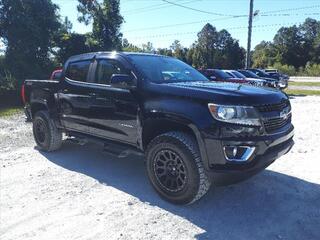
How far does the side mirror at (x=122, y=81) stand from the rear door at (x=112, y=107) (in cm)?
9

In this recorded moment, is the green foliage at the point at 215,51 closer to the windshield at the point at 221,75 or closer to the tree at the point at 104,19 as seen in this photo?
the tree at the point at 104,19

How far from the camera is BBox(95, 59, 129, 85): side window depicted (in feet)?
18.1

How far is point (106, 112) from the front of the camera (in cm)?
559

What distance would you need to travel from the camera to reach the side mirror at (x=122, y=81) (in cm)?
498

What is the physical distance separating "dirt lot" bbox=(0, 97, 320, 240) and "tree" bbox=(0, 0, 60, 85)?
13.6m

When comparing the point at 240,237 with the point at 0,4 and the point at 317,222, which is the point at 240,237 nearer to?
the point at 317,222

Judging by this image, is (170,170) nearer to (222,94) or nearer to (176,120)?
(176,120)

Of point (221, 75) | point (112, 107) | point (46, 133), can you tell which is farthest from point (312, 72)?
point (112, 107)

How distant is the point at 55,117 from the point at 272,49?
80357mm

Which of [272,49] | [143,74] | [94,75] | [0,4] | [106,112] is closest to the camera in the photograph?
[143,74]

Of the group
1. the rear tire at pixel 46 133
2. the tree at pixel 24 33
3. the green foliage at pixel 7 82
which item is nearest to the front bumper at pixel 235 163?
the rear tire at pixel 46 133

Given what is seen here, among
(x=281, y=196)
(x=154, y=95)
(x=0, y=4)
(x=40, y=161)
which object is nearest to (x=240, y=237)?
(x=281, y=196)

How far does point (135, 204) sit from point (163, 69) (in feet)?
6.70

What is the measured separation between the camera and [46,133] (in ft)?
23.4
